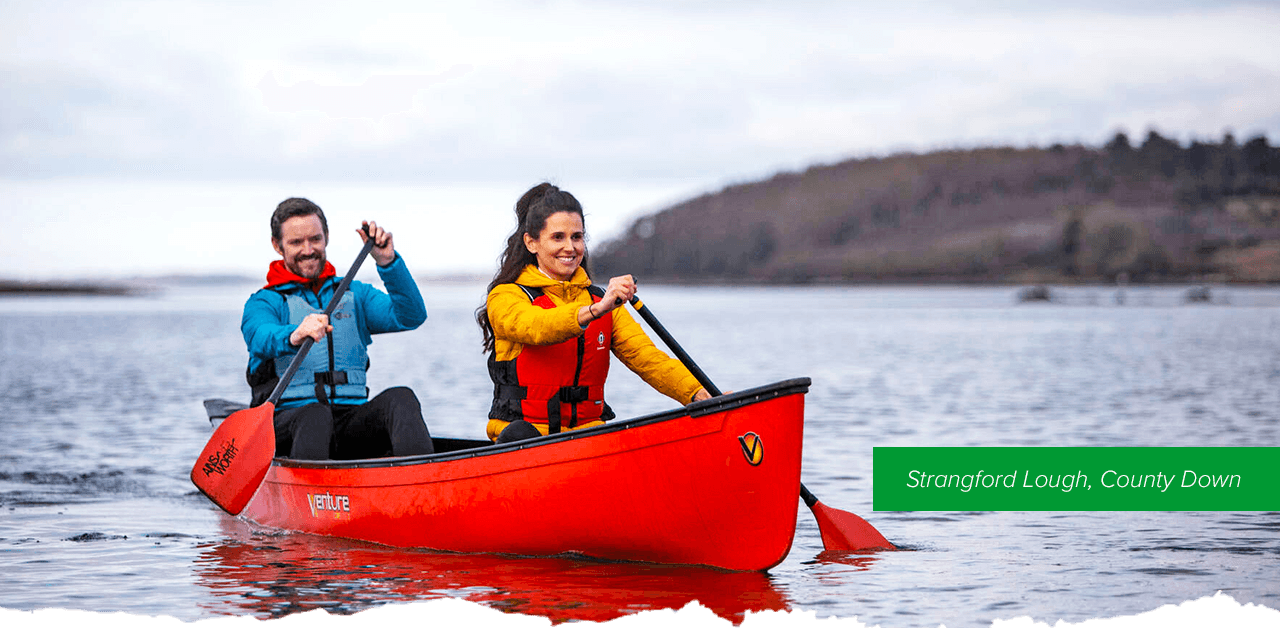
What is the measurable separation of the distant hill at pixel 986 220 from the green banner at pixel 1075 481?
112 meters

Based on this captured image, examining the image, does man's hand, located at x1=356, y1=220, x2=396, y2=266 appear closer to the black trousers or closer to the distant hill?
the black trousers

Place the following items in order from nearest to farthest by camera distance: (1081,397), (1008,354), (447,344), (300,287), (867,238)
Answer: (300,287) → (1081,397) → (1008,354) → (447,344) → (867,238)

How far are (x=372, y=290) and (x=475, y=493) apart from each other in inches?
57.2

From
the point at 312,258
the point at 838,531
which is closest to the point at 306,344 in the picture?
the point at 312,258

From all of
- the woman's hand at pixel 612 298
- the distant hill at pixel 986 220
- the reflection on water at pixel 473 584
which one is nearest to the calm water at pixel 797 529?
the reflection on water at pixel 473 584

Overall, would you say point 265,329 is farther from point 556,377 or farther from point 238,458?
point 556,377

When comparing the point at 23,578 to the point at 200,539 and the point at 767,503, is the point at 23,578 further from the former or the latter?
the point at 767,503

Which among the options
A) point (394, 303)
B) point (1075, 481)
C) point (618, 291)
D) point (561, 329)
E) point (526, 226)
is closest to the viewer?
point (618, 291)

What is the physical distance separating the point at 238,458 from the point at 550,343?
2.10m

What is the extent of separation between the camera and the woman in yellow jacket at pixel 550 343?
5398 millimetres

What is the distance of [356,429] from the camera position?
256 inches

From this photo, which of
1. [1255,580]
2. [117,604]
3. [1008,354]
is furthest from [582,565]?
[1008,354]

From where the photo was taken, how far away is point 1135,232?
120m

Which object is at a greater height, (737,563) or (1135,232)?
(1135,232)
